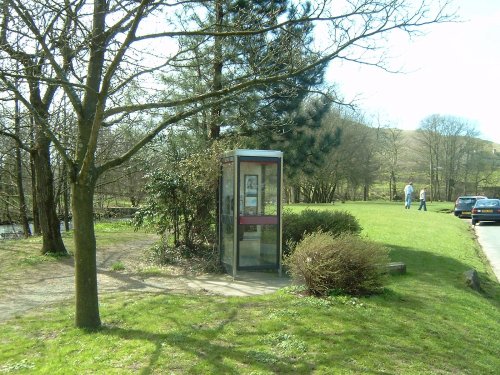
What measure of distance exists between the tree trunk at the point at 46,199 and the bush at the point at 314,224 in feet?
21.0

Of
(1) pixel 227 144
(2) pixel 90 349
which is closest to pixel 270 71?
(2) pixel 90 349

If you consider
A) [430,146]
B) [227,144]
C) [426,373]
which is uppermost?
[430,146]

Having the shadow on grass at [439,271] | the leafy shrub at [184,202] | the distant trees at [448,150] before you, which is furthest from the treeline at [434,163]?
the leafy shrub at [184,202]

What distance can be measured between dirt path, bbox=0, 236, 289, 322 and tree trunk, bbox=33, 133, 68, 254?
1.23 meters

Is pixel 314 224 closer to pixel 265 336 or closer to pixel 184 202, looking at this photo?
pixel 184 202

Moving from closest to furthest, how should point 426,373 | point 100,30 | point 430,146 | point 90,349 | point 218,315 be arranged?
point 426,373
point 90,349
point 100,30
point 218,315
point 430,146

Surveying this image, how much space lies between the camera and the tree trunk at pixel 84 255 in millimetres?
6164

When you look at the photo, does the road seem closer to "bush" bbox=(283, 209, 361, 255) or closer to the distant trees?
Answer: "bush" bbox=(283, 209, 361, 255)

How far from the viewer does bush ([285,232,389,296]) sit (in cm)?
752

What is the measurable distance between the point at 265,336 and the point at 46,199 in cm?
979

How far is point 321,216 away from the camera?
12820 millimetres

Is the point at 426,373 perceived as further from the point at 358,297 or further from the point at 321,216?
the point at 321,216

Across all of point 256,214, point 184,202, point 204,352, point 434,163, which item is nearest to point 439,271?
point 256,214

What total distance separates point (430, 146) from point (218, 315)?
7408 cm
